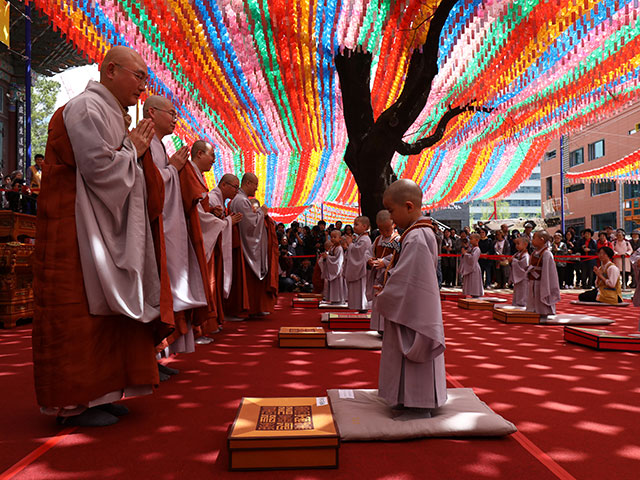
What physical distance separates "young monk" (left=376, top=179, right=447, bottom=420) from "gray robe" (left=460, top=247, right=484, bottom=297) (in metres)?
8.51

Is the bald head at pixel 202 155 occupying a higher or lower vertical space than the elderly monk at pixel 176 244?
higher

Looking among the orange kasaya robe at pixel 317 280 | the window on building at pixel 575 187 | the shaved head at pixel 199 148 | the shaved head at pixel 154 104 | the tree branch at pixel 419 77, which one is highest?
the window on building at pixel 575 187

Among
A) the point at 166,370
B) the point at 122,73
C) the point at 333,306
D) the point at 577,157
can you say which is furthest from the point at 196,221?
the point at 577,157

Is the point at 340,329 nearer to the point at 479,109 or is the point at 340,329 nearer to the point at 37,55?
the point at 479,109

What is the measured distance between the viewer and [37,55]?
16031 millimetres

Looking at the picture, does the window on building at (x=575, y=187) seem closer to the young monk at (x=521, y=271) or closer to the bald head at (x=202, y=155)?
the young monk at (x=521, y=271)

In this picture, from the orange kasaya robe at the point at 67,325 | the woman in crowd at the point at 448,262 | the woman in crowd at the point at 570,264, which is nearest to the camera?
the orange kasaya robe at the point at 67,325

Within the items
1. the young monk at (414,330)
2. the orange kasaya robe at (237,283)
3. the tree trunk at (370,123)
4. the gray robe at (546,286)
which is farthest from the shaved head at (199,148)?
the gray robe at (546,286)

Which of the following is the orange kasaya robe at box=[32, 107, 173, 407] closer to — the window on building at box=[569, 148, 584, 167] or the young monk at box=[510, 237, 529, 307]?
the young monk at box=[510, 237, 529, 307]

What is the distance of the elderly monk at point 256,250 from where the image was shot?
682cm

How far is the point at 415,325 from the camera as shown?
263 cm

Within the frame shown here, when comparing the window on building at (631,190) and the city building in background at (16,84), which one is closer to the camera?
the city building in background at (16,84)

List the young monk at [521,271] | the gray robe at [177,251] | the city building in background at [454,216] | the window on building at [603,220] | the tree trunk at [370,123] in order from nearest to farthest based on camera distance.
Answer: the gray robe at [177,251] → the young monk at [521,271] → the tree trunk at [370,123] → the window on building at [603,220] → the city building in background at [454,216]

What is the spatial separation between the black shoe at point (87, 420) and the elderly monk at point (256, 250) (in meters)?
3.96
